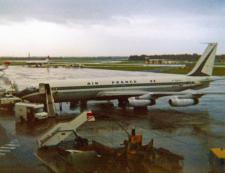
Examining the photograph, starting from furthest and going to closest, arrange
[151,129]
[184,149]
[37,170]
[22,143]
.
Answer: [151,129] < [22,143] < [184,149] < [37,170]

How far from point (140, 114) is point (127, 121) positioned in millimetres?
4383

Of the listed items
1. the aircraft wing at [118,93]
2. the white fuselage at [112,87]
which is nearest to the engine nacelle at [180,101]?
the aircraft wing at [118,93]

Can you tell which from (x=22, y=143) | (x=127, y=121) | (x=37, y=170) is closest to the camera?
(x=37, y=170)

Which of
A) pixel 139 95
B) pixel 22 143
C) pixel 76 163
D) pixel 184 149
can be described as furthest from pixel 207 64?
pixel 76 163

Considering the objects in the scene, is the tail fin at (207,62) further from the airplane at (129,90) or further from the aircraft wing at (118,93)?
the aircraft wing at (118,93)

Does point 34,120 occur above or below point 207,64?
below

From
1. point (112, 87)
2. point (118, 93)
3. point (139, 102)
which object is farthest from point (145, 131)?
point (112, 87)

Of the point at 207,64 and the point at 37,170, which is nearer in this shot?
the point at 37,170

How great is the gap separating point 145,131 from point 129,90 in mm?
12693

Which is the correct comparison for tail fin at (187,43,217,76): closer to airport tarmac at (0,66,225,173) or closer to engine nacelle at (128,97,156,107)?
airport tarmac at (0,66,225,173)

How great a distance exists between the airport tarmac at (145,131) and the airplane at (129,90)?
1.36 m

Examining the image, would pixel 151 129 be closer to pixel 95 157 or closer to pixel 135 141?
pixel 135 141

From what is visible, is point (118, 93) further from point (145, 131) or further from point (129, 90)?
point (145, 131)

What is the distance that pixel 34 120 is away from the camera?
35.8 m
